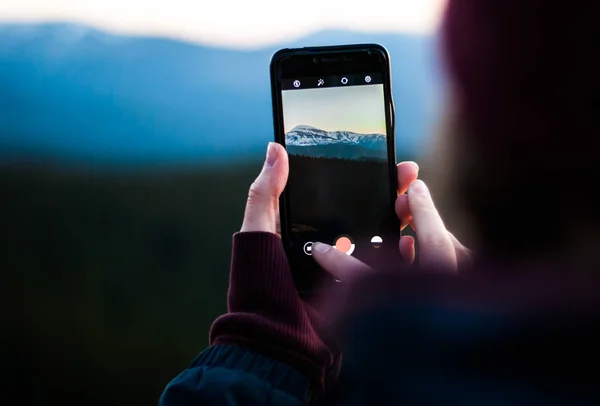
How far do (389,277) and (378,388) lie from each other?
0.22 ft

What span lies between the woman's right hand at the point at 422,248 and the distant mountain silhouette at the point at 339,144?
2.6 inches

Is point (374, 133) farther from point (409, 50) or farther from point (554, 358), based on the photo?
point (554, 358)

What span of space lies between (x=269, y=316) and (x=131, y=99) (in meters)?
0.45

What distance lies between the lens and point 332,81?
64 cm

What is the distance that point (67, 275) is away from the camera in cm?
86

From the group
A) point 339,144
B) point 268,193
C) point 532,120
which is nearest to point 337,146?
point 339,144

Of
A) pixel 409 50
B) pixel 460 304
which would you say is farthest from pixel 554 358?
pixel 409 50

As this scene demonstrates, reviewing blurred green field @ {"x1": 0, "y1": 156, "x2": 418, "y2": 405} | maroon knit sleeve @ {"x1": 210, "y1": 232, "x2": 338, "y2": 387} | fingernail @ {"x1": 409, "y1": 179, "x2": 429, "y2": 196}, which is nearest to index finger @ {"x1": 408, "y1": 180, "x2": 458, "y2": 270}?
fingernail @ {"x1": 409, "y1": 179, "x2": 429, "y2": 196}

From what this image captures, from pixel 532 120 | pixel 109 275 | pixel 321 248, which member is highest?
pixel 532 120

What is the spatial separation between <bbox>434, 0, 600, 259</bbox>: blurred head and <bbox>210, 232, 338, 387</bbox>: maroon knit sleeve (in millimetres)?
224

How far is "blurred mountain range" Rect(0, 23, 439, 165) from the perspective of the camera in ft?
2.62

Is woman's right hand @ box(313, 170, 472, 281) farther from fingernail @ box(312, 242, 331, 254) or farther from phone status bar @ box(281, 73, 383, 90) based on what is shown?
phone status bar @ box(281, 73, 383, 90)

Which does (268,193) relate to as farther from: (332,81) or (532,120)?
(532,120)

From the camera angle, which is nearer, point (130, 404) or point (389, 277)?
point (389, 277)
